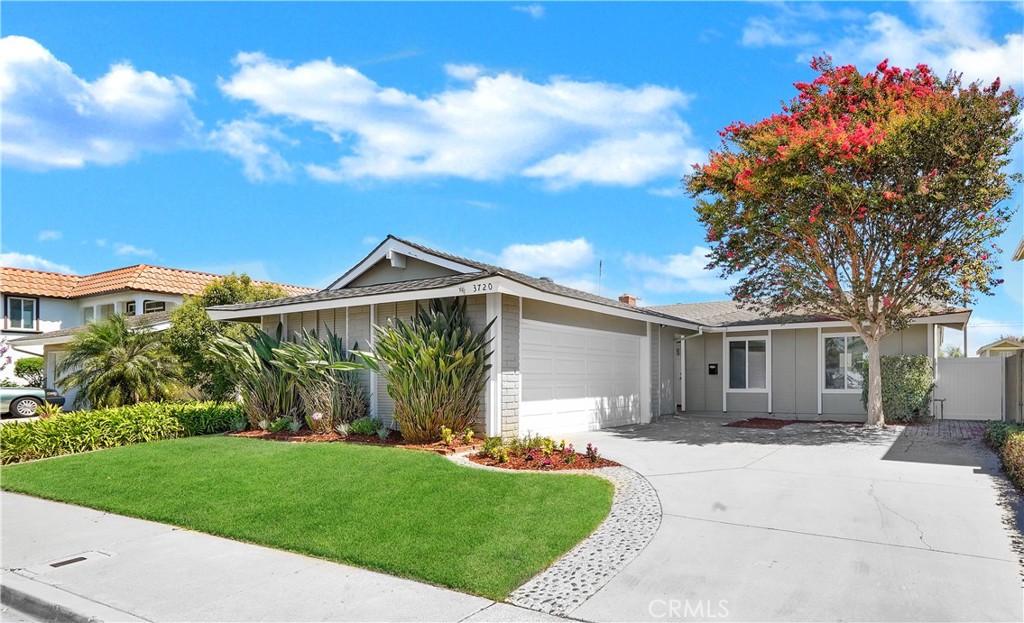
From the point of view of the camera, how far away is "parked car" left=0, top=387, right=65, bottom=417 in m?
19.4

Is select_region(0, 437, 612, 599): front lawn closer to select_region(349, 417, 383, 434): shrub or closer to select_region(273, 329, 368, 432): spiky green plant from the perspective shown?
select_region(349, 417, 383, 434): shrub

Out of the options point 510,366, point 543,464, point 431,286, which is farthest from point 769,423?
point 431,286

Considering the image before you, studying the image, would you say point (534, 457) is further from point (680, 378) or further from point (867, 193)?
point (680, 378)

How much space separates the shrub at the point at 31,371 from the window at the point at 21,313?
303cm

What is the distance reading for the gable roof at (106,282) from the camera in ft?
90.0

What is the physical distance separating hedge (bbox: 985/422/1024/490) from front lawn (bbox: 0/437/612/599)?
4.82m

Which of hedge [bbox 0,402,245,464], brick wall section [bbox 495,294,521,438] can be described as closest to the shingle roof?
brick wall section [bbox 495,294,521,438]

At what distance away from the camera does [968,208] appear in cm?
1185

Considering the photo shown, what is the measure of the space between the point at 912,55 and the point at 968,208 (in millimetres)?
3239

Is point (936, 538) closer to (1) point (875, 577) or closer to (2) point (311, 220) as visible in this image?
(1) point (875, 577)

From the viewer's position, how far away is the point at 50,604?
15.5 feet

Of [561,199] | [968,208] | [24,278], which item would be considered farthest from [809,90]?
[24,278]

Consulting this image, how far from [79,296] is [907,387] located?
109ft

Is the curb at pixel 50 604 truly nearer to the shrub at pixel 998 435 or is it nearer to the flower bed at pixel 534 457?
the flower bed at pixel 534 457
